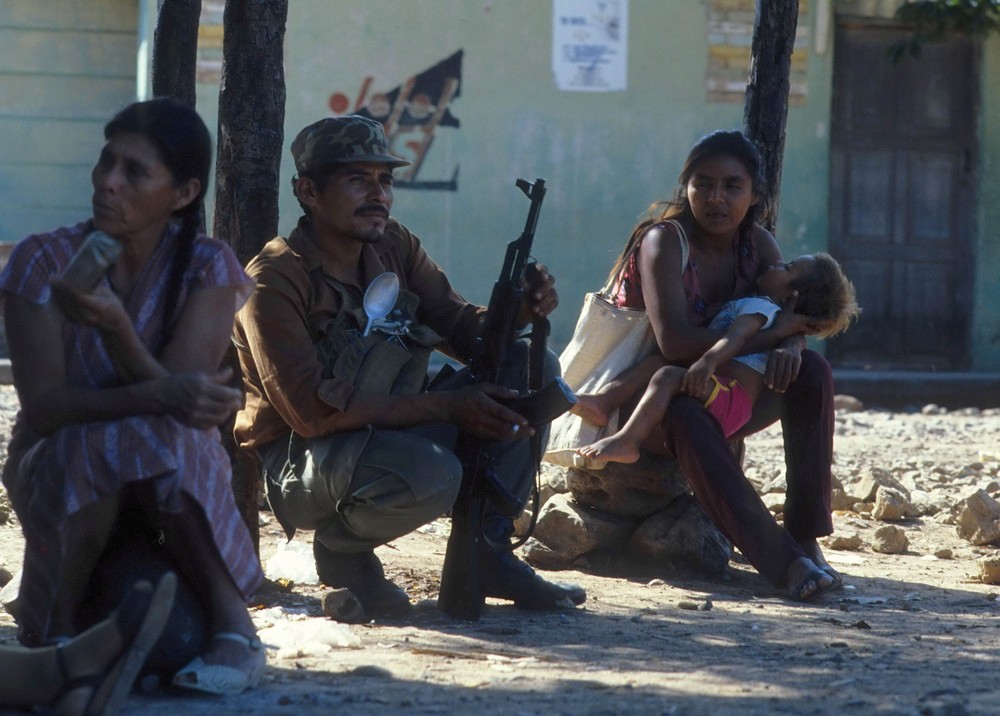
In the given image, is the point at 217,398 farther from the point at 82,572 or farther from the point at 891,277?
the point at 891,277

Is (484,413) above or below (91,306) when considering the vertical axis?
below

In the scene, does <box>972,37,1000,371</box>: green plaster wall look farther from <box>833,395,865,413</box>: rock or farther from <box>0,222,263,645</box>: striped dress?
<box>0,222,263,645</box>: striped dress

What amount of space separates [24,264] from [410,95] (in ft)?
26.4

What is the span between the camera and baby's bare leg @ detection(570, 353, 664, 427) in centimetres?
449

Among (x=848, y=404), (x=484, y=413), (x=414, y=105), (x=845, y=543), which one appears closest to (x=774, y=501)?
(x=845, y=543)

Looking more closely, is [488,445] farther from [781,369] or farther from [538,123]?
[538,123]

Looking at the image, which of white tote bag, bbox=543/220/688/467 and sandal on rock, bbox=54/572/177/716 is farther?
white tote bag, bbox=543/220/688/467

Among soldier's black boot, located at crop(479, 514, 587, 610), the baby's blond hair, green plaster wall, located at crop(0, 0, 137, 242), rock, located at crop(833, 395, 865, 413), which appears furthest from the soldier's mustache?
green plaster wall, located at crop(0, 0, 137, 242)

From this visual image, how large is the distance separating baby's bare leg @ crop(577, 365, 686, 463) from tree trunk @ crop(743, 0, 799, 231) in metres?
1.16

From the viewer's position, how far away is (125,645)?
2543 mm

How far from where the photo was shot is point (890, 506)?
571cm

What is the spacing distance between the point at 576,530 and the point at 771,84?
183 cm

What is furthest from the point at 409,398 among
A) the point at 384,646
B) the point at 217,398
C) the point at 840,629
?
the point at 840,629

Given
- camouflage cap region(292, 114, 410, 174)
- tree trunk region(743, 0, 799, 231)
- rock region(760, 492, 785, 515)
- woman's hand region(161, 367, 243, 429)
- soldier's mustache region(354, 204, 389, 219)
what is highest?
tree trunk region(743, 0, 799, 231)
